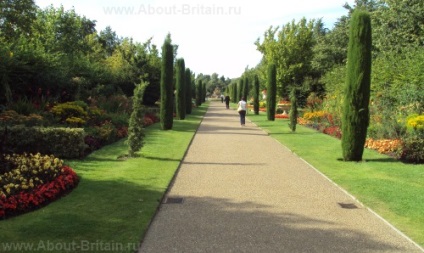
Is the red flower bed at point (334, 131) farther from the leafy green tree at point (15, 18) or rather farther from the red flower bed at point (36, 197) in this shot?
the leafy green tree at point (15, 18)

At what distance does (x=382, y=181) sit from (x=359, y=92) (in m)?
3.42

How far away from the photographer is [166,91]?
64.2 ft

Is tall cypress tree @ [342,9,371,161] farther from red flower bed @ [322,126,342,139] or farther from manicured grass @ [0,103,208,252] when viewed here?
red flower bed @ [322,126,342,139]

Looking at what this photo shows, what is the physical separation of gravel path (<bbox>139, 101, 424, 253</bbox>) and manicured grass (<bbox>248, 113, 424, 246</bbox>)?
26cm

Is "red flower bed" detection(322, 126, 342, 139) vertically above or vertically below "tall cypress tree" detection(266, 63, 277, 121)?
below

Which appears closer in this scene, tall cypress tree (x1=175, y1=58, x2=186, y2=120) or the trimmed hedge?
the trimmed hedge

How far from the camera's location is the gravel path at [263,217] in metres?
4.73

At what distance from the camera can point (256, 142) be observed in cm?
1522

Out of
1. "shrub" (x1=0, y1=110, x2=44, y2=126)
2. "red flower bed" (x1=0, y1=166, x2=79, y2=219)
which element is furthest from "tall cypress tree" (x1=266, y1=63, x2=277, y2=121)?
"red flower bed" (x1=0, y1=166, x2=79, y2=219)

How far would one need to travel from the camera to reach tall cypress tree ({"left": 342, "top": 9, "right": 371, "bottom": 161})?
10906mm

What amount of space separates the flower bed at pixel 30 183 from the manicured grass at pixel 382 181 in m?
5.27

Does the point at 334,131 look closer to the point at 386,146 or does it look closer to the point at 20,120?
the point at 386,146

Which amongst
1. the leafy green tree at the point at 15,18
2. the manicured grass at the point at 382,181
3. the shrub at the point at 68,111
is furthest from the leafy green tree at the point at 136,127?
the leafy green tree at the point at 15,18

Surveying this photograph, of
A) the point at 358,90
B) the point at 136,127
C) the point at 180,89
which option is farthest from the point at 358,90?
the point at 180,89
